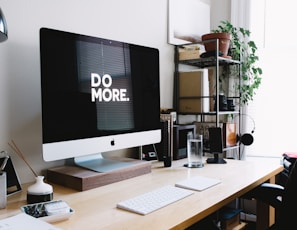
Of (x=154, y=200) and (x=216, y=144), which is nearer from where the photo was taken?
(x=154, y=200)

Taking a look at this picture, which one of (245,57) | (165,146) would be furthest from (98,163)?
(245,57)

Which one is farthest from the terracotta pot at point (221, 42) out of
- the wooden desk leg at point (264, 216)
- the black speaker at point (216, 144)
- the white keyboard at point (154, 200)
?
the white keyboard at point (154, 200)

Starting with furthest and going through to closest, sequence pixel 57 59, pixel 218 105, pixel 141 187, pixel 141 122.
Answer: pixel 218 105 < pixel 141 122 < pixel 141 187 < pixel 57 59

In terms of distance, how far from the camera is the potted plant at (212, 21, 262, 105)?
8.12ft

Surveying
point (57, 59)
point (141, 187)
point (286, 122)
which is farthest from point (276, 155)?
point (57, 59)

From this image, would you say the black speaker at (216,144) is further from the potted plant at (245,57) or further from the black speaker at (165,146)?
the potted plant at (245,57)

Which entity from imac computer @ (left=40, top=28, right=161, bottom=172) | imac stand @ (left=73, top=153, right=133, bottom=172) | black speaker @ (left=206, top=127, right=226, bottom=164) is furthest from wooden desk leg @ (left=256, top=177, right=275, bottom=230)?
imac stand @ (left=73, top=153, right=133, bottom=172)

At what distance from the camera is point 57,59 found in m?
1.25

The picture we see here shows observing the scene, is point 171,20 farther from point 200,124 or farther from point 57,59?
point 57,59

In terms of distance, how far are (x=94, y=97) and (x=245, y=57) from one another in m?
1.63

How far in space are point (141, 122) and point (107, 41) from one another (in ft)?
1.53

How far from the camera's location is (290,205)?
1.15m

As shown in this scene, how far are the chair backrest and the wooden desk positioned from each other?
0.63 ft

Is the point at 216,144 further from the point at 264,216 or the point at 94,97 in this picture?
the point at 94,97
